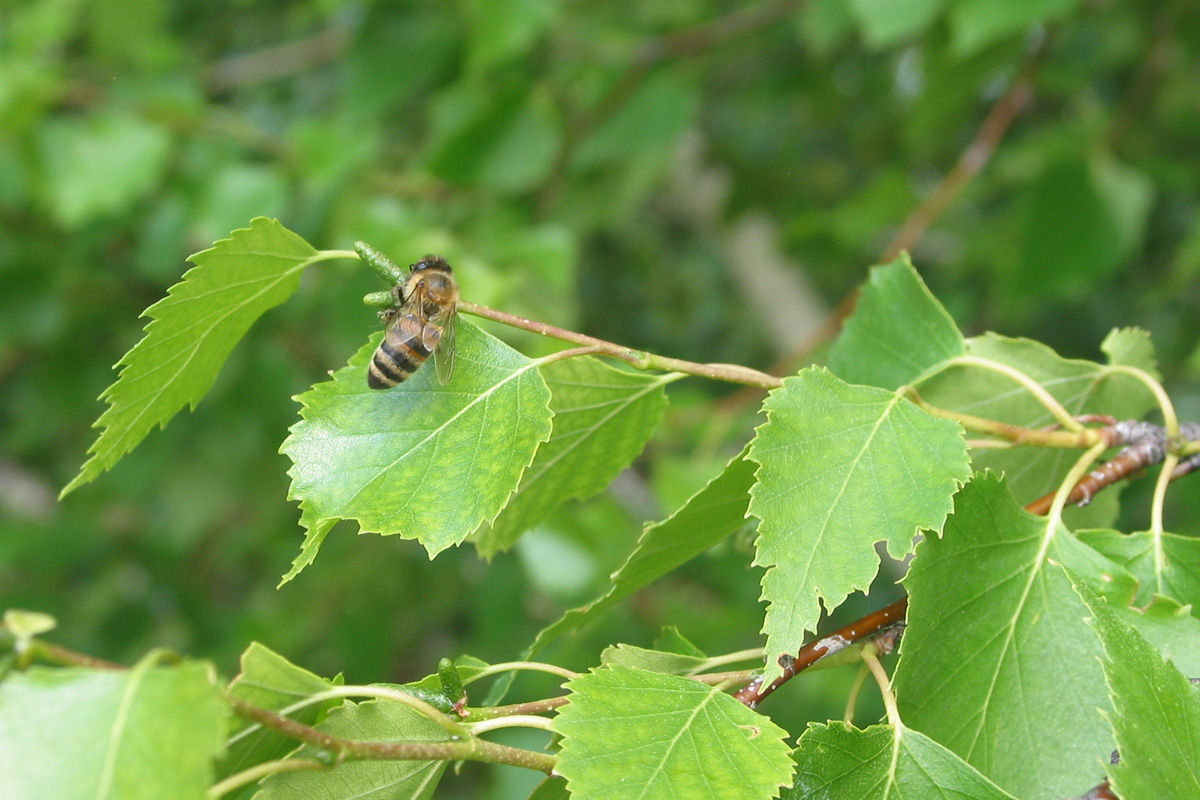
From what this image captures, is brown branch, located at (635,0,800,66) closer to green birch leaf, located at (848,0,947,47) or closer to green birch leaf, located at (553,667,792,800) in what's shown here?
green birch leaf, located at (848,0,947,47)

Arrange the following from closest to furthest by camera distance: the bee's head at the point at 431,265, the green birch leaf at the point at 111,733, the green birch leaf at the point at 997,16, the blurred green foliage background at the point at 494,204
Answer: the green birch leaf at the point at 111,733
the bee's head at the point at 431,265
the green birch leaf at the point at 997,16
the blurred green foliage background at the point at 494,204

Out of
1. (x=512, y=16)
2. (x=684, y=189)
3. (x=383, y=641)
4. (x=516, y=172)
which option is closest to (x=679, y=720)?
(x=512, y=16)

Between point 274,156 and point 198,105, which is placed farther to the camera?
point 274,156

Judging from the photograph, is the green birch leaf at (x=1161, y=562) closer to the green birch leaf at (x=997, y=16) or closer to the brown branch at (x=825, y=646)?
the brown branch at (x=825, y=646)

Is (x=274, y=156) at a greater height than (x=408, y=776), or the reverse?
(x=274, y=156)

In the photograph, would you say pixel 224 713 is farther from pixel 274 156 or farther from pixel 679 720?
pixel 274 156

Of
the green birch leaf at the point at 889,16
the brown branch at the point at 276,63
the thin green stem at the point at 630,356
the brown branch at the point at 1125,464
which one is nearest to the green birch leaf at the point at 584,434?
the thin green stem at the point at 630,356
